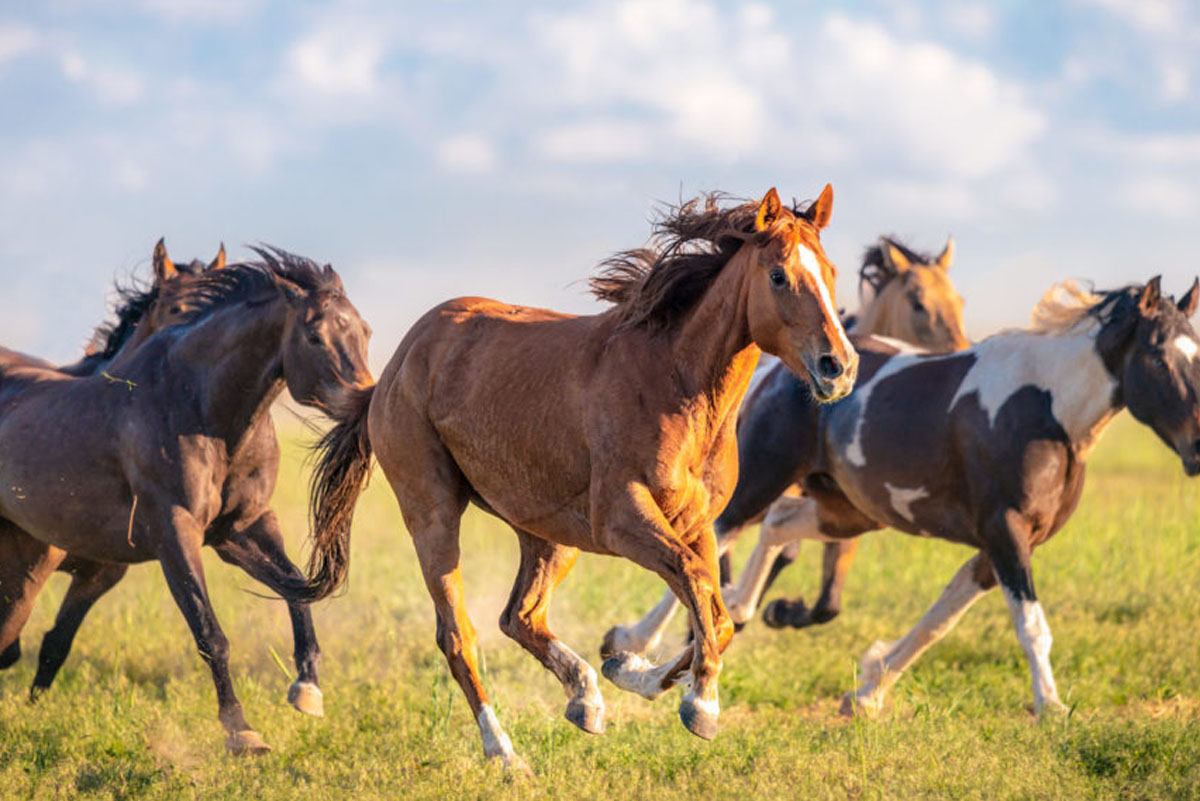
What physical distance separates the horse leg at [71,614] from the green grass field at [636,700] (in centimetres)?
20

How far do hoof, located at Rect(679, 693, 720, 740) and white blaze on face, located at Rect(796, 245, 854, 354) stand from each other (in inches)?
51.0

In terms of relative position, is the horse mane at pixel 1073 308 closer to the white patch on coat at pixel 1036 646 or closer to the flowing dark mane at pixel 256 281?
the white patch on coat at pixel 1036 646

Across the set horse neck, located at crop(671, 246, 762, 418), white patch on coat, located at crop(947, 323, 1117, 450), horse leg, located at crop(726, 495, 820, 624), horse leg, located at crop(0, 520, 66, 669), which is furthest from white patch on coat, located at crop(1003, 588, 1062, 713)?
horse leg, located at crop(0, 520, 66, 669)

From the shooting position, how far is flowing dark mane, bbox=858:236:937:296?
1027 centimetres

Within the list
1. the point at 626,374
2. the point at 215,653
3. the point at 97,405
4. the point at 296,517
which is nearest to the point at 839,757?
the point at 626,374

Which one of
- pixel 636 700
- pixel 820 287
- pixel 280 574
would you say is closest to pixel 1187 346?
pixel 820 287

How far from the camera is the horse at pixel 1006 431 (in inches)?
269

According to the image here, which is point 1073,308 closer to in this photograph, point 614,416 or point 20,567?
point 614,416

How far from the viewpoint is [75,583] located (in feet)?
24.7

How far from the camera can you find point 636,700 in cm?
740

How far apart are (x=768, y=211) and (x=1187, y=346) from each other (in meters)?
3.16

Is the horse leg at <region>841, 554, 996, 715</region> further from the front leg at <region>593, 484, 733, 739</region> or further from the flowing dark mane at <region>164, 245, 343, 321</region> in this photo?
the flowing dark mane at <region>164, 245, 343, 321</region>

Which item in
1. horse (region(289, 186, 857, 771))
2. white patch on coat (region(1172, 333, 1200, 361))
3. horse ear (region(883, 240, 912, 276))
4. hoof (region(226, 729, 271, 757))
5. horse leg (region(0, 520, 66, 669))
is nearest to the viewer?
horse (region(289, 186, 857, 771))

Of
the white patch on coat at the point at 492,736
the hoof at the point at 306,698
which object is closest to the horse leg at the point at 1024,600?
the white patch on coat at the point at 492,736
